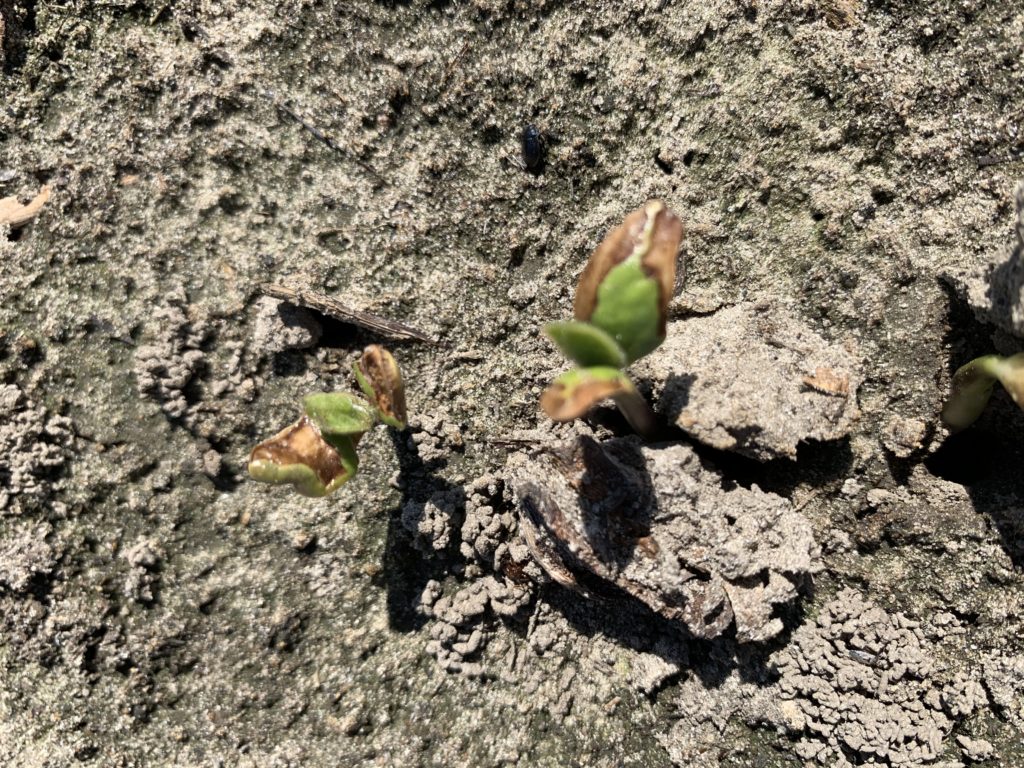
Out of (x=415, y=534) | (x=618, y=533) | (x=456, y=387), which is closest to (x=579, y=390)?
(x=618, y=533)

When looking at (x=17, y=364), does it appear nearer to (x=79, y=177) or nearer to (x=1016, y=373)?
(x=79, y=177)

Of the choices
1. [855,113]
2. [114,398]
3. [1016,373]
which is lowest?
[114,398]

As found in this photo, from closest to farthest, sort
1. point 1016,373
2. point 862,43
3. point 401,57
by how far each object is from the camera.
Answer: point 1016,373, point 862,43, point 401,57

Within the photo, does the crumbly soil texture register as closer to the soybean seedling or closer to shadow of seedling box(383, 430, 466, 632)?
shadow of seedling box(383, 430, 466, 632)

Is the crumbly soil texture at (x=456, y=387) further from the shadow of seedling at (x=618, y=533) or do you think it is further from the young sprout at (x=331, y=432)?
the young sprout at (x=331, y=432)

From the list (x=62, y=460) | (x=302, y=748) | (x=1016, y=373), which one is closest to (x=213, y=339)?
(x=62, y=460)

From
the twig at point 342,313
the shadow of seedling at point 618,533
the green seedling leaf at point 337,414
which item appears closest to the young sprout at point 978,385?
the shadow of seedling at point 618,533

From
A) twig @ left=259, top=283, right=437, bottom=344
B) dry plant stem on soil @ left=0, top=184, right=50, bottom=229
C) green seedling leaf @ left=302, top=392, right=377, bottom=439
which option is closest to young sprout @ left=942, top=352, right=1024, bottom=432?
twig @ left=259, top=283, right=437, bottom=344
